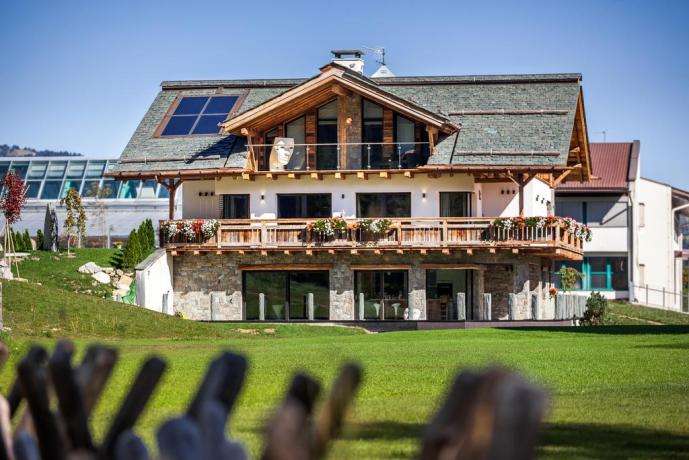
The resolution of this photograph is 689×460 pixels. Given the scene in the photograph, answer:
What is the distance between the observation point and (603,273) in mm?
60031

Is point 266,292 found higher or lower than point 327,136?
lower

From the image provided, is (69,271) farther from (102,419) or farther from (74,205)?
(102,419)

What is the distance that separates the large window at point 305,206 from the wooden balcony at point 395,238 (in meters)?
1.19

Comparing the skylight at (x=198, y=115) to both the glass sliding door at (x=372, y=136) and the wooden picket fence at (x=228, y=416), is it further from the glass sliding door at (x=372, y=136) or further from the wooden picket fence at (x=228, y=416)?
the wooden picket fence at (x=228, y=416)

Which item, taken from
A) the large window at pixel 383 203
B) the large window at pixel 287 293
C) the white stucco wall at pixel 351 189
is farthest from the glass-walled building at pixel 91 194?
the large window at pixel 383 203

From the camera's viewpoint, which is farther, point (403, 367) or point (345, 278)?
point (345, 278)

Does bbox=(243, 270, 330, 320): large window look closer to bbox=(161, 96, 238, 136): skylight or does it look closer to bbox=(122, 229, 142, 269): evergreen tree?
bbox=(122, 229, 142, 269): evergreen tree

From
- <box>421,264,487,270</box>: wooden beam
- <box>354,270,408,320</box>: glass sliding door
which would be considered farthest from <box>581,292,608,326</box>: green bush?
<box>354,270,408,320</box>: glass sliding door

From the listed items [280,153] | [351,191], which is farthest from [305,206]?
[280,153]

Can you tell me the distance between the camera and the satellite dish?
4178 centimetres

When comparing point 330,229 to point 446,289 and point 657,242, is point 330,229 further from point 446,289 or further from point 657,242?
point 657,242

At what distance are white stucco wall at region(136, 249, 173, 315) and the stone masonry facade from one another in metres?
0.68

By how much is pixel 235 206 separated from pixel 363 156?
15.6ft

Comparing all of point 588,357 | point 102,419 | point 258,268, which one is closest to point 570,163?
point 258,268
